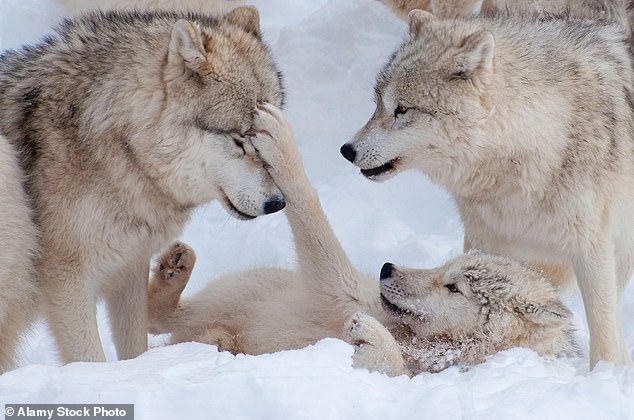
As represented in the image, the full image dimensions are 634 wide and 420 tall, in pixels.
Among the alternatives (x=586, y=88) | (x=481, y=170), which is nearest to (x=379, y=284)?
(x=481, y=170)

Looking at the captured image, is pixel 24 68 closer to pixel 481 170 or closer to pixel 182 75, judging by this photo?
pixel 182 75

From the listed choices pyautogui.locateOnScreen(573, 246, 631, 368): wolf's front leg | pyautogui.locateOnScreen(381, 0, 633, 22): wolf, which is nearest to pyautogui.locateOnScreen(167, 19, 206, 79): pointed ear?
pyautogui.locateOnScreen(573, 246, 631, 368): wolf's front leg

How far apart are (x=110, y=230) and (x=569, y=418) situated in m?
2.51

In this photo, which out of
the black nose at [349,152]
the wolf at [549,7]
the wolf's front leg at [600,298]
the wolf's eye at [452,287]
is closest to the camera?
the wolf's eye at [452,287]

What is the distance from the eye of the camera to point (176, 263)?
5.68 meters

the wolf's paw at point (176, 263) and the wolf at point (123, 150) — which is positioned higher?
the wolf at point (123, 150)

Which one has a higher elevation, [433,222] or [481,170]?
[481,170]

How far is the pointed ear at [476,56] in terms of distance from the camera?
213 inches

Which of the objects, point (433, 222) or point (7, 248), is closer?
point (7, 248)

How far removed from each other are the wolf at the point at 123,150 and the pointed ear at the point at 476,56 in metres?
1.10

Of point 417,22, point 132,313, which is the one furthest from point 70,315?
point 417,22

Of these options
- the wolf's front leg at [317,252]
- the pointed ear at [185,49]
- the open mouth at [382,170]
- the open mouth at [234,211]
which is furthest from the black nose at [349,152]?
the pointed ear at [185,49]

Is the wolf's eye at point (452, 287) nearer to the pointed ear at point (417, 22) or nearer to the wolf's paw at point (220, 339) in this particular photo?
the wolf's paw at point (220, 339)

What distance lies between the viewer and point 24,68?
534 cm
